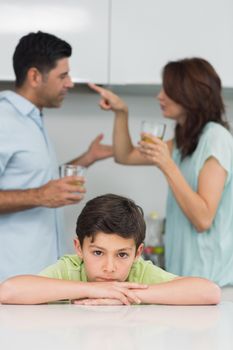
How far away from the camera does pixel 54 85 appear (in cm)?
239

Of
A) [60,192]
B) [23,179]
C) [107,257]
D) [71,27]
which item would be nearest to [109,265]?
[107,257]

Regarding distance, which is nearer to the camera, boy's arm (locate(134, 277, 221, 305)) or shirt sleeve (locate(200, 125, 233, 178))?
boy's arm (locate(134, 277, 221, 305))

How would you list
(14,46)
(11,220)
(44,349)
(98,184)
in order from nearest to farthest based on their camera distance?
(44,349), (11,220), (14,46), (98,184)

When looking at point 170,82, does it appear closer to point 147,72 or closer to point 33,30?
point 147,72

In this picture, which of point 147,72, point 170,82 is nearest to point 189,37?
point 147,72

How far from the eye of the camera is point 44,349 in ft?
3.26

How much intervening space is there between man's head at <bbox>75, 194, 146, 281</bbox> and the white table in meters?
0.14

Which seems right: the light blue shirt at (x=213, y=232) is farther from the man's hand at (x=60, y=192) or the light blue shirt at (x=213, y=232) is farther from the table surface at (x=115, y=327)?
the table surface at (x=115, y=327)

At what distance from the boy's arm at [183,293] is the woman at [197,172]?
660mm

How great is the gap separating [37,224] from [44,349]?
→ 1318 millimetres

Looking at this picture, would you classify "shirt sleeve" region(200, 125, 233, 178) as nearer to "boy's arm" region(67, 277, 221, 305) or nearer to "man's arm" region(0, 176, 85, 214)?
"man's arm" region(0, 176, 85, 214)

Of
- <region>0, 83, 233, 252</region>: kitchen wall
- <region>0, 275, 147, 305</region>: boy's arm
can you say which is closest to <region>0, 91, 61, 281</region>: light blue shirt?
<region>0, 83, 233, 252</region>: kitchen wall

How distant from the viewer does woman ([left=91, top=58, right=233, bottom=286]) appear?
6.91 feet

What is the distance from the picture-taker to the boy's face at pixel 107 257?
148 centimetres
